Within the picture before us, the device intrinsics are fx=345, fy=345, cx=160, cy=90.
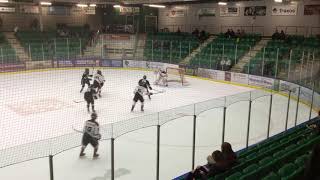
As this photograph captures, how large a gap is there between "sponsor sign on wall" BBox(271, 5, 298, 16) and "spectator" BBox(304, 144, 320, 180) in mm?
18636

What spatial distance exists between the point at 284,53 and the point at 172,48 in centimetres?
782

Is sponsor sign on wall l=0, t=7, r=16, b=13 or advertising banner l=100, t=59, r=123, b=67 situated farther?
advertising banner l=100, t=59, r=123, b=67

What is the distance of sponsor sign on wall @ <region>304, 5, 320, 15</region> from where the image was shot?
1889 cm

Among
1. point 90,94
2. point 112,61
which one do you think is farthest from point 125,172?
point 112,61

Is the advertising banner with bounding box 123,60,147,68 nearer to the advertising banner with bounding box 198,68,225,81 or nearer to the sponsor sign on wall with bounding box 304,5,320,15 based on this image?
the advertising banner with bounding box 198,68,225,81

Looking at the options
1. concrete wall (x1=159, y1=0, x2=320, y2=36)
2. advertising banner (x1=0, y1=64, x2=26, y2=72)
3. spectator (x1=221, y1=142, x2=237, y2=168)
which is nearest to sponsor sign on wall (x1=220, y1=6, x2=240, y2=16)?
concrete wall (x1=159, y1=0, x2=320, y2=36)

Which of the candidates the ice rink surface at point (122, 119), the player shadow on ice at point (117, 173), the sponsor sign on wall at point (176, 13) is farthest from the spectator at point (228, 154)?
the sponsor sign on wall at point (176, 13)

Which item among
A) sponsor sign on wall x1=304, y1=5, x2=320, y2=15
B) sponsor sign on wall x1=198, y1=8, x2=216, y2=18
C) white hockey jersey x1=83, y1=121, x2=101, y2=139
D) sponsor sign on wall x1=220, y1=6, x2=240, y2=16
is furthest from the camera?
sponsor sign on wall x1=198, y1=8, x2=216, y2=18

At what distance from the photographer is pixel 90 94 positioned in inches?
435

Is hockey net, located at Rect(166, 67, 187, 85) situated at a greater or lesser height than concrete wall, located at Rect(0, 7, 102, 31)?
lesser

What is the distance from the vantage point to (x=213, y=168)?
4.66m

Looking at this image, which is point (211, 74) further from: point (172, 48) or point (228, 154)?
point (228, 154)

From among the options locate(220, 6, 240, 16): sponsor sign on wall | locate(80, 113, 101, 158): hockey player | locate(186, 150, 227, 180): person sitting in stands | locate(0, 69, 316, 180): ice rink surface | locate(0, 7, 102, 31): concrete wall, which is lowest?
locate(0, 69, 316, 180): ice rink surface

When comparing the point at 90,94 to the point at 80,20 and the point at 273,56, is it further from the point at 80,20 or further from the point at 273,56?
the point at 80,20
